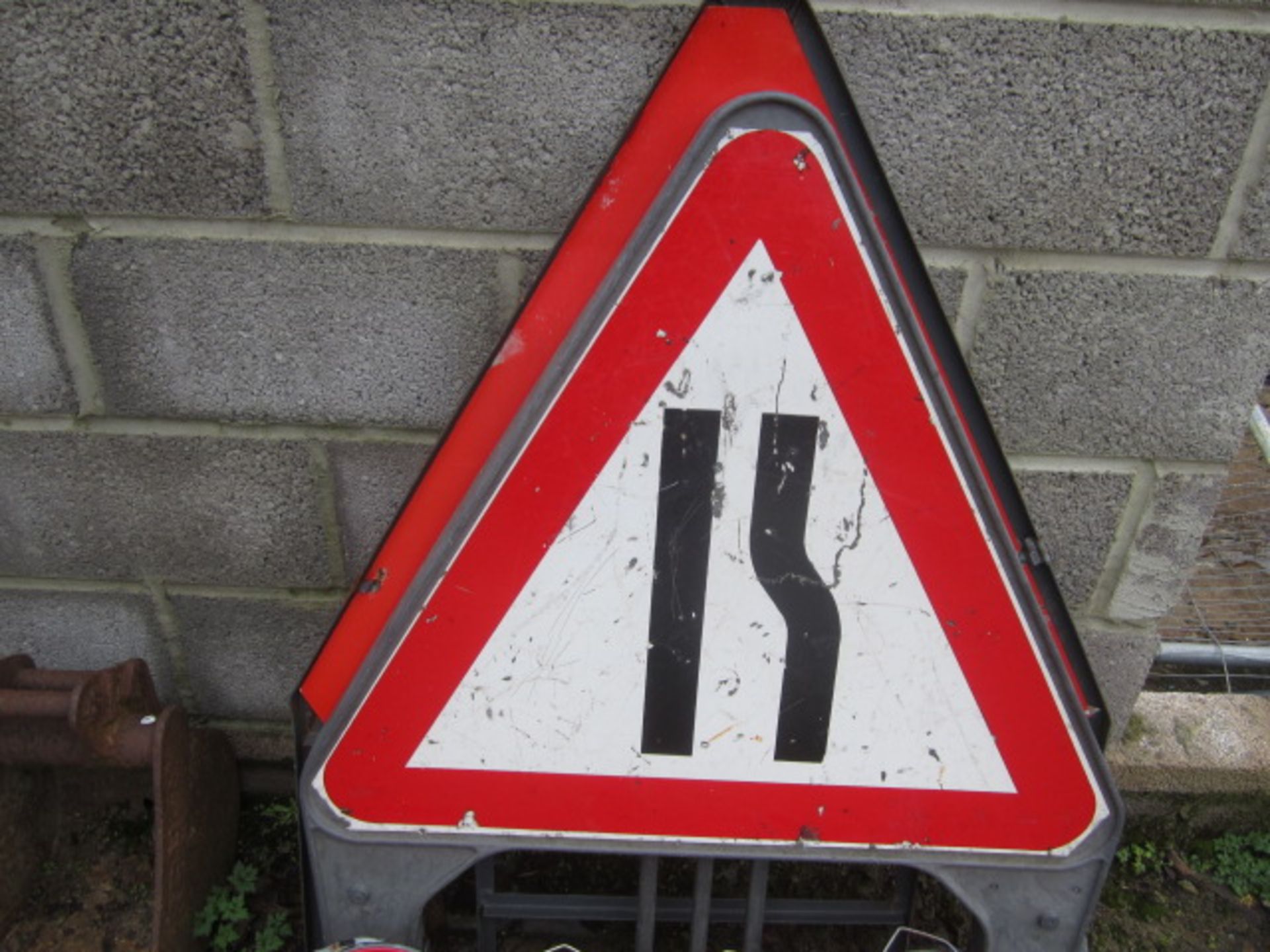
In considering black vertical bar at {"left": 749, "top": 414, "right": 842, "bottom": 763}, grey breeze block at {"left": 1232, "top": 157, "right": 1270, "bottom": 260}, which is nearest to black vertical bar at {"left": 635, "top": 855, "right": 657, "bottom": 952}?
black vertical bar at {"left": 749, "top": 414, "right": 842, "bottom": 763}

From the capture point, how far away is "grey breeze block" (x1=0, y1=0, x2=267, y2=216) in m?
1.06

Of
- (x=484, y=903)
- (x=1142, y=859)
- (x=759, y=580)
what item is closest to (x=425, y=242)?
(x=759, y=580)

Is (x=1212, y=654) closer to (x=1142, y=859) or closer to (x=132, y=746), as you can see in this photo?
(x=1142, y=859)

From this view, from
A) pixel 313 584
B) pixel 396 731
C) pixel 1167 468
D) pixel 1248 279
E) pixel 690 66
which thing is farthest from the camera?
pixel 313 584

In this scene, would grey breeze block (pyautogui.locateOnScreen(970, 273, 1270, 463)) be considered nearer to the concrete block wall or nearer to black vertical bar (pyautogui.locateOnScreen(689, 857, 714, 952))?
the concrete block wall

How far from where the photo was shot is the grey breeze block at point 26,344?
118 cm

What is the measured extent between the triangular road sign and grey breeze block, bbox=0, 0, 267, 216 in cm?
63

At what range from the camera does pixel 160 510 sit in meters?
1.33

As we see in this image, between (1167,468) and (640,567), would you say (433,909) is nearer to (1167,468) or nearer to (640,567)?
(640,567)

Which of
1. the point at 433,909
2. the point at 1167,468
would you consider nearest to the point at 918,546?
the point at 1167,468

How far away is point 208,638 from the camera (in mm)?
1446

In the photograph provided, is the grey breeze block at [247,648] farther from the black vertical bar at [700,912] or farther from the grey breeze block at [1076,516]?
the grey breeze block at [1076,516]

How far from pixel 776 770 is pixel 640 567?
0.26 m

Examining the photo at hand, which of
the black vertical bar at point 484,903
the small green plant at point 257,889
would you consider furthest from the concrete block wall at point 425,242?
the black vertical bar at point 484,903
